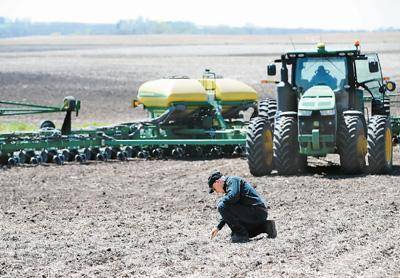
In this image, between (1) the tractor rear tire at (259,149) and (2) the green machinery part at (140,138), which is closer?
(1) the tractor rear tire at (259,149)

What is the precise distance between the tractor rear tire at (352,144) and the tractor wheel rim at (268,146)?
1.19m

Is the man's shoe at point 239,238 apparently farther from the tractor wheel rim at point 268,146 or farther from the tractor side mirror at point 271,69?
the tractor side mirror at point 271,69

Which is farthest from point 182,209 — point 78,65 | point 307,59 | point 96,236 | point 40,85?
point 78,65

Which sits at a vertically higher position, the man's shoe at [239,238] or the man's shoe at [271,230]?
the man's shoe at [271,230]

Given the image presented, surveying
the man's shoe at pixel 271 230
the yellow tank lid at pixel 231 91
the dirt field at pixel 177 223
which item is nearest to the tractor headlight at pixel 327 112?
the dirt field at pixel 177 223

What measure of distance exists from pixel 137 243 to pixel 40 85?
108ft

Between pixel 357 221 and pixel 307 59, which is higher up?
pixel 307 59

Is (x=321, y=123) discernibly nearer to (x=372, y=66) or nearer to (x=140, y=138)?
(x=372, y=66)

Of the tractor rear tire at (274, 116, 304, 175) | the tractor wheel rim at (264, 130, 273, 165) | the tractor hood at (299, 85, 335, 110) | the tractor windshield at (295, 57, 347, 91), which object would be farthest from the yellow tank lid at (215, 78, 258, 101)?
the tractor rear tire at (274, 116, 304, 175)

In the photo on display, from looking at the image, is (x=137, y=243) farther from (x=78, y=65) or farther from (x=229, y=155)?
(x=78, y=65)

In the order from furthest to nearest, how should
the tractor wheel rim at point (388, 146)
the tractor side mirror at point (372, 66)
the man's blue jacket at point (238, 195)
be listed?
the tractor side mirror at point (372, 66), the tractor wheel rim at point (388, 146), the man's blue jacket at point (238, 195)

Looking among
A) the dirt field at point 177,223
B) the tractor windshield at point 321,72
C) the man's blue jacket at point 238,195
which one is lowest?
the dirt field at point 177,223

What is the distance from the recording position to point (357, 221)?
12742mm

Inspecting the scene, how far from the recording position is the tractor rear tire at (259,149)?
17.7m
